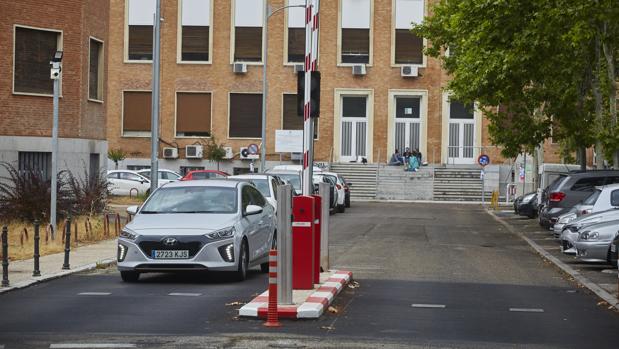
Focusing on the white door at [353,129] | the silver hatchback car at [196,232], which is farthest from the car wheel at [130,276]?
the white door at [353,129]

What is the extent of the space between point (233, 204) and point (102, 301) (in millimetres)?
3839

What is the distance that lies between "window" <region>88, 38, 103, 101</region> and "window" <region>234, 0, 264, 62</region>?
3164 cm

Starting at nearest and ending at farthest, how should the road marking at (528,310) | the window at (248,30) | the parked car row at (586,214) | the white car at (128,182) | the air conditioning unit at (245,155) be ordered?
the road marking at (528,310), the parked car row at (586,214), the white car at (128,182), the air conditioning unit at (245,155), the window at (248,30)

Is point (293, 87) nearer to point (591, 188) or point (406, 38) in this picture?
point (406, 38)

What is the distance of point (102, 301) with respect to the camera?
1530 centimetres

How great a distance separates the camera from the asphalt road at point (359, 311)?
39.2 feet

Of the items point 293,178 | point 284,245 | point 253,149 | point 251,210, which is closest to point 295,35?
point 253,149

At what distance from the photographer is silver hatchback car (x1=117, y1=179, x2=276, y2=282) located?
684 inches

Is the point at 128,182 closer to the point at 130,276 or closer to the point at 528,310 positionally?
the point at 130,276

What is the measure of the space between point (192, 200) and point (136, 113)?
50.9 meters

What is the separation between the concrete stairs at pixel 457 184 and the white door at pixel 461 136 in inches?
54.4

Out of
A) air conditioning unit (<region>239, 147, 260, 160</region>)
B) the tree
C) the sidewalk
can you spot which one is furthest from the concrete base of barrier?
the tree

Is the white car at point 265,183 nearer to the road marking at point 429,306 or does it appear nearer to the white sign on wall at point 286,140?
the road marking at point 429,306

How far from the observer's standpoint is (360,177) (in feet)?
219
